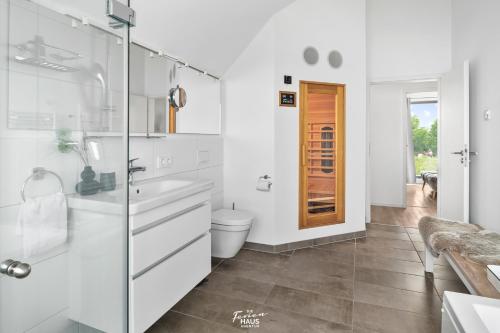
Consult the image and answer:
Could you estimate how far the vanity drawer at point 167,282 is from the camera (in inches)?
65.9

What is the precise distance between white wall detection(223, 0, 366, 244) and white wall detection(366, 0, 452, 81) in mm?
730

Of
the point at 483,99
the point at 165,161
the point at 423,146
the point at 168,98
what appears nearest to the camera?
the point at 165,161

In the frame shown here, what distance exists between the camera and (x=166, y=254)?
75.0 inches

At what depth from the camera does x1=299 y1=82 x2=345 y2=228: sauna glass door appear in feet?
11.4

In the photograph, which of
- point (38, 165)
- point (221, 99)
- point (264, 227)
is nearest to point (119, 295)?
point (38, 165)

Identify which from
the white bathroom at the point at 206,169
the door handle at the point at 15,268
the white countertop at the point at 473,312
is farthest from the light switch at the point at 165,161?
the white countertop at the point at 473,312

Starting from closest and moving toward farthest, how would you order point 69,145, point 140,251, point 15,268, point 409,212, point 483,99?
point 15,268
point 69,145
point 140,251
point 483,99
point 409,212

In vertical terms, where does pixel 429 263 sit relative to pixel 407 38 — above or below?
below

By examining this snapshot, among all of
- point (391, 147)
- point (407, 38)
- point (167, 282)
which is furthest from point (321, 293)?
point (391, 147)

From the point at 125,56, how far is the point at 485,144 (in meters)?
3.40

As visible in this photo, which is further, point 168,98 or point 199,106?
point 199,106

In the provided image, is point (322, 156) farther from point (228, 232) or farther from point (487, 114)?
point (487, 114)

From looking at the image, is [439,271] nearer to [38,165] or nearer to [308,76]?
[308,76]

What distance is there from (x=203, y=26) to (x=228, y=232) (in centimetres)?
187
